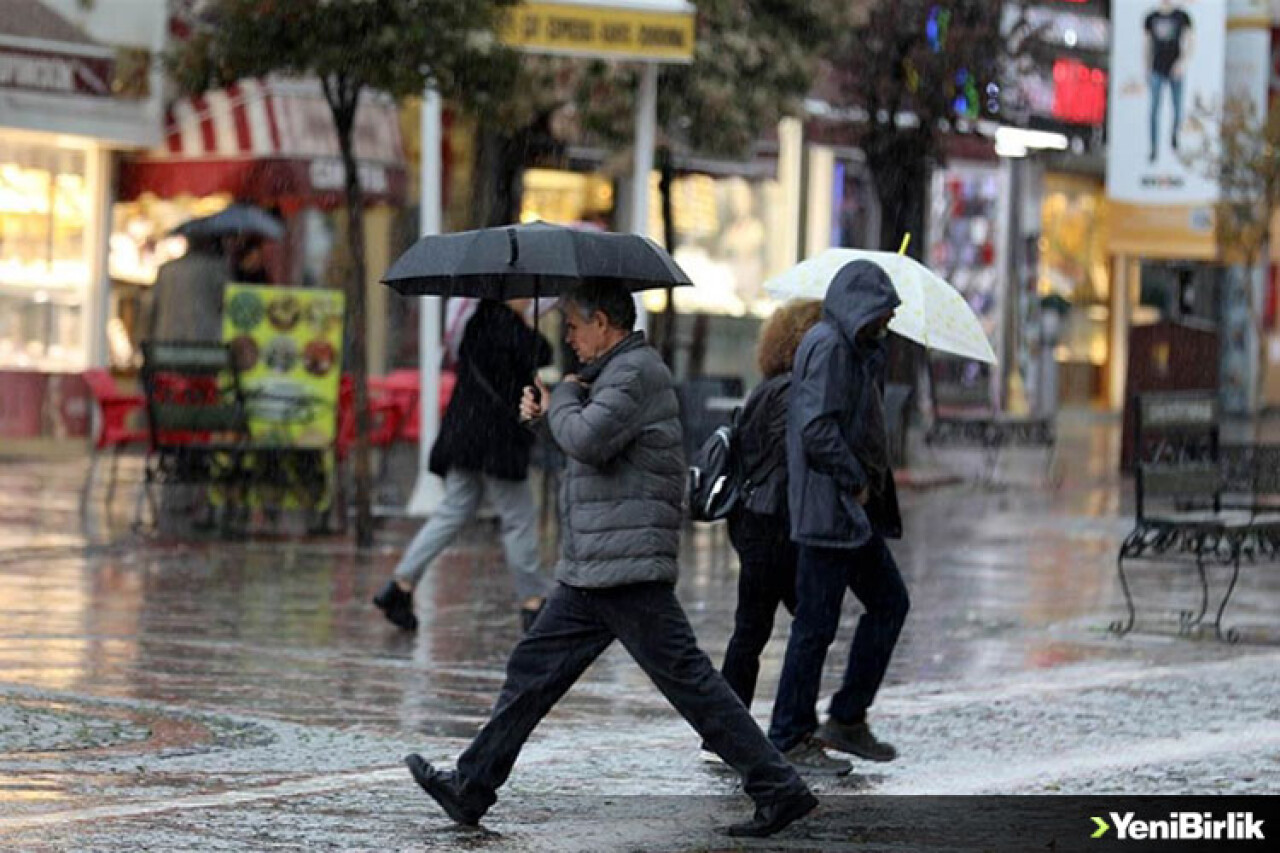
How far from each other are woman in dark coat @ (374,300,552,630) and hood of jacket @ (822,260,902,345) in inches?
150

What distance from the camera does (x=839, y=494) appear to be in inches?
372

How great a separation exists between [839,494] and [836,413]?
0.95ft

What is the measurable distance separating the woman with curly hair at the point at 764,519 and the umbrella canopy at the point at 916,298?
1.43 feet

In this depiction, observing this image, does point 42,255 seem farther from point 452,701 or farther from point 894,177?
point 452,701

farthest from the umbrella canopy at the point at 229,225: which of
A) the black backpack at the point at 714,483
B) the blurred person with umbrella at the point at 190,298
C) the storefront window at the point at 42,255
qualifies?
the black backpack at the point at 714,483

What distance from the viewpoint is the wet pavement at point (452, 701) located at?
27.8 feet

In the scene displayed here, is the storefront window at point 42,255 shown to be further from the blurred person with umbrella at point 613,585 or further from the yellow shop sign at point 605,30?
the blurred person with umbrella at point 613,585

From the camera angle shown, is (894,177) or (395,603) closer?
(395,603)

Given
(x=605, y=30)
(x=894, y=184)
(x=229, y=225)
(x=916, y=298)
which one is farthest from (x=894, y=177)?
(x=916, y=298)

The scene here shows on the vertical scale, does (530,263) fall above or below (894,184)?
below

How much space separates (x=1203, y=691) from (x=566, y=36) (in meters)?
7.80

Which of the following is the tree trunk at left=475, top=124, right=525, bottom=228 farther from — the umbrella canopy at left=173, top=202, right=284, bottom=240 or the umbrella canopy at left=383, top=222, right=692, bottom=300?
the umbrella canopy at left=383, top=222, right=692, bottom=300

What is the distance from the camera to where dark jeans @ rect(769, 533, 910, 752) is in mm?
9570

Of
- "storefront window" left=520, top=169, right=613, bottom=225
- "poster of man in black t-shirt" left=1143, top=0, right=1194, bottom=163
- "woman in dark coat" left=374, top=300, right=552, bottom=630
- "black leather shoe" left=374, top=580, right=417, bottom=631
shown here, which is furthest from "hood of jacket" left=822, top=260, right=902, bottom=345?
"poster of man in black t-shirt" left=1143, top=0, right=1194, bottom=163
